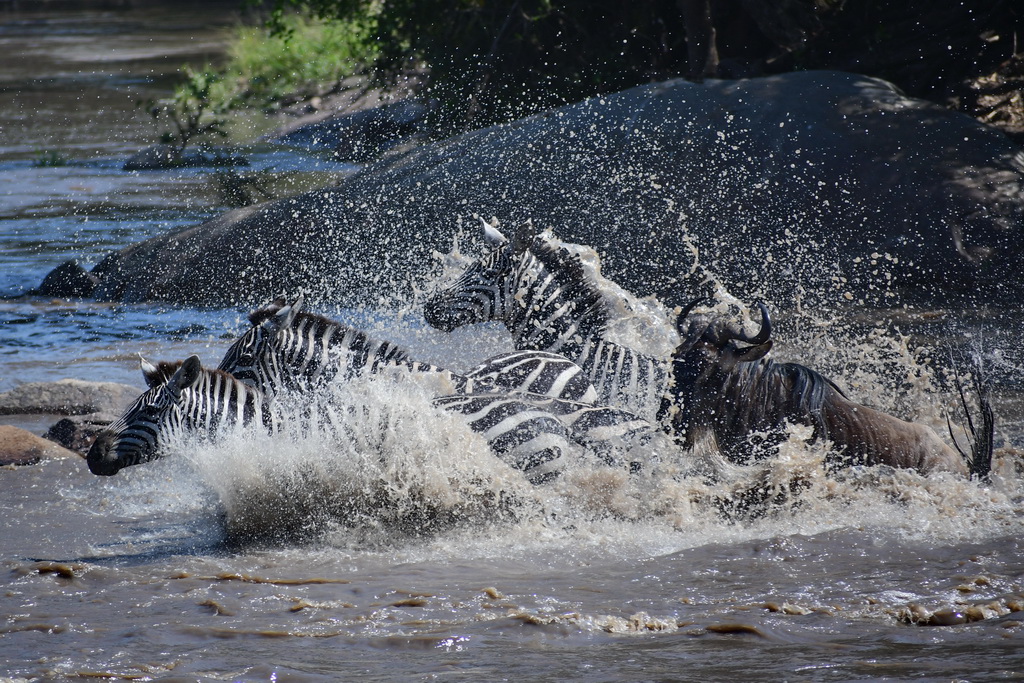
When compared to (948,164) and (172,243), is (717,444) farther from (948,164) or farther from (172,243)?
(172,243)

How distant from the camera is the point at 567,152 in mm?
12664

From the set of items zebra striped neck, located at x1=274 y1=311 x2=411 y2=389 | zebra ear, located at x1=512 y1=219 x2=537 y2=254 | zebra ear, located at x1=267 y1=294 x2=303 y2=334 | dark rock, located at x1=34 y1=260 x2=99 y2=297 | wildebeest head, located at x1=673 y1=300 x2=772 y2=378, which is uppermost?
dark rock, located at x1=34 y1=260 x2=99 y2=297

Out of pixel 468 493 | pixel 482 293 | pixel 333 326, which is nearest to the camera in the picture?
pixel 468 493

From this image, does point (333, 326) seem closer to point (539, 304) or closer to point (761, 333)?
point (539, 304)

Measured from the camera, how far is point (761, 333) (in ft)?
17.3

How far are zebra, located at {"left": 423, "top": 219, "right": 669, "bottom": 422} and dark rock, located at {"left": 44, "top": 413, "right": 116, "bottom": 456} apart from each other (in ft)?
7.77

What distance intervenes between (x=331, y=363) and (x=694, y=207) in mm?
6687

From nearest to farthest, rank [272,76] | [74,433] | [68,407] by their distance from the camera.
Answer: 1. [74,433]
2. [68,407]
3. [272,76]

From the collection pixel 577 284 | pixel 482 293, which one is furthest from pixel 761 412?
pixel 482 293

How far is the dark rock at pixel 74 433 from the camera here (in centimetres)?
752

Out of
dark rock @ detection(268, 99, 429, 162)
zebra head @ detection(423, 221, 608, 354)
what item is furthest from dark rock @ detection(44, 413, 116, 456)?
dark rock @ detection(268, 99, 429, 162)

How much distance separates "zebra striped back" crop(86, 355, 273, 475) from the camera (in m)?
5.53

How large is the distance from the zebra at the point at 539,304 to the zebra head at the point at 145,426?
1717 mm

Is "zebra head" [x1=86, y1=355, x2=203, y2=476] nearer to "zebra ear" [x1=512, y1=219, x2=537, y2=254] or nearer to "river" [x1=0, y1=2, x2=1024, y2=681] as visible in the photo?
"river" [x1=0, y1=2, x2=1024, y2=681]
